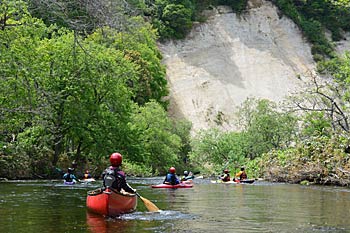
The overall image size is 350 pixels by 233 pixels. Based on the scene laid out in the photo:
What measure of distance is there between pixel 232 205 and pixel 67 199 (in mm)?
5499

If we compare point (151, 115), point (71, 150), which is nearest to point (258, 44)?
point (151, 115)

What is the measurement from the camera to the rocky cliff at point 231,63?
6384cm

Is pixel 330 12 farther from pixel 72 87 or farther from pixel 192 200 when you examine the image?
pixel 192 200

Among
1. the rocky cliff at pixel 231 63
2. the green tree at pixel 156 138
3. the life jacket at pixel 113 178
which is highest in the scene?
the rocky cliff at pixel 231 63

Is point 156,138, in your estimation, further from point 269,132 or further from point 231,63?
point 231,63

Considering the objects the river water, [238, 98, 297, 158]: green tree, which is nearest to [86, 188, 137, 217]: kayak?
the river water

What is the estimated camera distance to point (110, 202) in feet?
45.5

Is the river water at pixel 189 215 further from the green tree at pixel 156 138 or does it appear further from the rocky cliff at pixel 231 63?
the rocky cliff at pixel 231 63

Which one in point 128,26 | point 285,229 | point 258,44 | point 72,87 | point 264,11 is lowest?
point 285,229

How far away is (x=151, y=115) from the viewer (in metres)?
46.8

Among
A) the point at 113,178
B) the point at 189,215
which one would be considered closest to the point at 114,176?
the point at 113,178

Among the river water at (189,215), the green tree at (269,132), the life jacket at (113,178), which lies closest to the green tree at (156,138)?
the green tree at (269,132)

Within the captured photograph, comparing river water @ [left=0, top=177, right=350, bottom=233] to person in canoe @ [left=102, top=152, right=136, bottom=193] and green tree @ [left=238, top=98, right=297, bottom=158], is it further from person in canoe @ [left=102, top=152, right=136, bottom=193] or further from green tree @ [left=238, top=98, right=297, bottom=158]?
green tree @ [left=238, top=98, right=297, bottom=158]

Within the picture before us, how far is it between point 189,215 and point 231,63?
55.3 m
